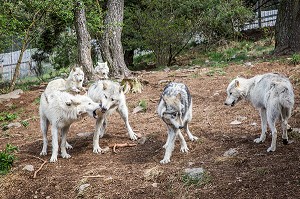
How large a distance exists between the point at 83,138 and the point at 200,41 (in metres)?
14.8

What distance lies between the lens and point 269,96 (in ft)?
19.3

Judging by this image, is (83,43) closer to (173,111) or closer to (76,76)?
(76,76)

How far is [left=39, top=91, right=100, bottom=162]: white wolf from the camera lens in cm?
650

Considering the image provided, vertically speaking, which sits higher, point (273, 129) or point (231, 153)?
point (273, 129)

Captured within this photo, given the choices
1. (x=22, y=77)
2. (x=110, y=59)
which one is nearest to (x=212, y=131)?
(x=110, y=59)

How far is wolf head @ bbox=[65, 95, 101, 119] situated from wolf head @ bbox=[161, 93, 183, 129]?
1.23 meters

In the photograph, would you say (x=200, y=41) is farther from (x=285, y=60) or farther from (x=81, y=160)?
(x=81, y=160)

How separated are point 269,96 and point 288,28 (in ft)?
28.9

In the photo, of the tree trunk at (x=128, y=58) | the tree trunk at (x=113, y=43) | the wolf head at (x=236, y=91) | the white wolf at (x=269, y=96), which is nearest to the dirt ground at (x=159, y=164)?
the white wolf at (x=269, y=96)

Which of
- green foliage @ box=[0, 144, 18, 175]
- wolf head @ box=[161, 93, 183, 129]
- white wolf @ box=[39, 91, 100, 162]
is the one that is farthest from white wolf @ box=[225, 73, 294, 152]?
green foliage @ box=[0, 144, 18, 175]

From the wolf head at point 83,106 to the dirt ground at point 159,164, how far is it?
2.76 ft

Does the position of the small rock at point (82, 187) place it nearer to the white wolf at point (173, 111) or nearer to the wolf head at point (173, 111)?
the white wolf at point (173, 111)

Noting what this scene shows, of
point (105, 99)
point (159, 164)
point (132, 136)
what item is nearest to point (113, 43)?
point (132, 136)

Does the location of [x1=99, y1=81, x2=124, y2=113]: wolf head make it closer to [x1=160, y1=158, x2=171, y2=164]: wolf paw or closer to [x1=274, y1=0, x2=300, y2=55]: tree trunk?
[x1=160, y1=158, x2=171, y2=164]: wolf paw
